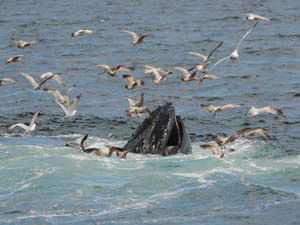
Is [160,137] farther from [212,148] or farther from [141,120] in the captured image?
[141,120]

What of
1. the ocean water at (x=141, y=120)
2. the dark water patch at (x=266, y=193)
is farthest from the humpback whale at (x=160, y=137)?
the dark water patch at (x=266, y=193)

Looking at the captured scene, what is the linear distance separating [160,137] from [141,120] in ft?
22.1

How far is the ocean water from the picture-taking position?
1761cm

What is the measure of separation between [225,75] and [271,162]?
49.6ft

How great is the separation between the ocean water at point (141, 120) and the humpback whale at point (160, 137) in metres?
0.24

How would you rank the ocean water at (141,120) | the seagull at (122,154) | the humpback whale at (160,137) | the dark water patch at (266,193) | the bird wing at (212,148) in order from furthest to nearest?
the humpback whale at (160,137), the bird wing at (212,148), the seagull at (122,154), the dark water patch at (266,193), the ocean water at (141,120)

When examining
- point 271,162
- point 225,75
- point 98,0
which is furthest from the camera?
point 98,0

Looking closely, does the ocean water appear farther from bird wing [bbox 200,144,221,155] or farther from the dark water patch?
bird wing [bbox 200,144,221,155]

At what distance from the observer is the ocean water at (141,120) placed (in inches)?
693

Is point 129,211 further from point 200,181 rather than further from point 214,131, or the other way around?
point 214,131

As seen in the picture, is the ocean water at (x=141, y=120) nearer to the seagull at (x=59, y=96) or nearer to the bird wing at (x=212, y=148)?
the bird wing at (x=212, y=148)

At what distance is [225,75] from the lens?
121 feet

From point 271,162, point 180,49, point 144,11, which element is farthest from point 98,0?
point 271,162

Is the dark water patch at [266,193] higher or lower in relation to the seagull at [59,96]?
higher
